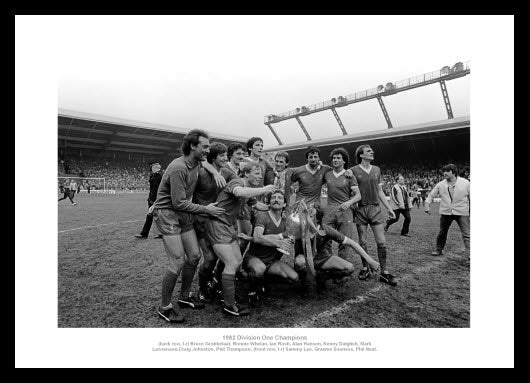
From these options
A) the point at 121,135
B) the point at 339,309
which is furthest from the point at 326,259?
the point at 121,135

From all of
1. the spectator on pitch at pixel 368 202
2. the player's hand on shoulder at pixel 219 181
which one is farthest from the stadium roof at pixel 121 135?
the spectator on pitch at pixel 368 202

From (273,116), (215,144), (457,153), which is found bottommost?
(215,144)

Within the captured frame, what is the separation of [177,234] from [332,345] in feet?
5.49

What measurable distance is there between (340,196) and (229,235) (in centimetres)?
176

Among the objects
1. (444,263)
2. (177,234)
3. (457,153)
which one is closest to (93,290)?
(177,234)

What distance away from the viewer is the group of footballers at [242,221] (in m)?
2.69

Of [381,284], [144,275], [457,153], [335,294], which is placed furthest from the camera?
[457,153]

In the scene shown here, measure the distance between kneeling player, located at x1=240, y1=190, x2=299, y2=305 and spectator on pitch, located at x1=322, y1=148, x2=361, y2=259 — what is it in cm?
99

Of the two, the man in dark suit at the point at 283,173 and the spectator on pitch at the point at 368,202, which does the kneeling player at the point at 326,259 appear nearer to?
the spectator on pitch at the point at 368,202

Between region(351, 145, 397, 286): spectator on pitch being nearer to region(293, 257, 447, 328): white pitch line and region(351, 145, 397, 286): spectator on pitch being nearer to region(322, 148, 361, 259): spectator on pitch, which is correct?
region(322, 148, 361, 259): spectator on pitch

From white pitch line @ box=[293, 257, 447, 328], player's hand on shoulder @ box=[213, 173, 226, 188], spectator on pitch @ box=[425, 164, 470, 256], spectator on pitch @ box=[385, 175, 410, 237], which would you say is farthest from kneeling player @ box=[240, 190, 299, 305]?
spectator on pitch @ box=[385, 175, 410, 237]

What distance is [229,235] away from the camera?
112 inches
